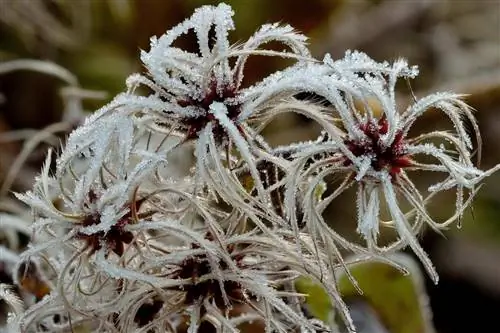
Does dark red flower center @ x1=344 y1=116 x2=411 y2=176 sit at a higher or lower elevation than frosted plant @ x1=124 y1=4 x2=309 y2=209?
lower

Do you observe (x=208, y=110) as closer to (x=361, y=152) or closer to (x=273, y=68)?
(x=361, y=152)

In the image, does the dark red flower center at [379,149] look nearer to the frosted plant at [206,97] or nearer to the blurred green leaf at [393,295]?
the frosted plant at [206,97]

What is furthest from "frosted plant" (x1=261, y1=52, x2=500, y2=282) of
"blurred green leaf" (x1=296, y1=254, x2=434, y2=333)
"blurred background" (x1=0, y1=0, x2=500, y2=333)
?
"blurred background" (x1=0, y1=0, x2=500, y2=333)

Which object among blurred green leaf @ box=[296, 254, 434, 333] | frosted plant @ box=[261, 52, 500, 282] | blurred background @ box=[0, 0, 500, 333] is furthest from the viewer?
blurred background @ box=[0, 0, 500, 333]

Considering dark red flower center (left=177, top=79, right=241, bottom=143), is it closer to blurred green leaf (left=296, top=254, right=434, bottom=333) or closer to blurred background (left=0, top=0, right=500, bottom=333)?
blurred green leaf (left=296, top=254, right=434, bottom=333)

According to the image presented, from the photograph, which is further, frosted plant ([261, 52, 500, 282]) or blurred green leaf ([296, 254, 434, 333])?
blurred green leaf ([296, 254, 434, 333])

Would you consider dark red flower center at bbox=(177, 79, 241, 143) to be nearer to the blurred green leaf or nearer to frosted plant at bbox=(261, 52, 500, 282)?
frosted plant at bbox=(261, 52, 500, 282)

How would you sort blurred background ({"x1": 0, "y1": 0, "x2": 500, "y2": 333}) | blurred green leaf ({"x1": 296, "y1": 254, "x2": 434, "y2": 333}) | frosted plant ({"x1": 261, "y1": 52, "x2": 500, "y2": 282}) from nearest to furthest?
frosted plant ({"x1": 261, "y1": 52, "x2": 500, "y2": 282})
blurred green leaf ({"x1": 296, "y1": 254, "x2": 434, "y2": 333})
blurred background ({"x1": 0, "y1": 0, "x2": 500, "y2": 333})

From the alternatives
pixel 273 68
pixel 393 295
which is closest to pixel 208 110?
pixel 393 295

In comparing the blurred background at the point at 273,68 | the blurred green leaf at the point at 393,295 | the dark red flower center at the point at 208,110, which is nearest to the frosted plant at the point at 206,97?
the dark red flower center at the point at 208,110

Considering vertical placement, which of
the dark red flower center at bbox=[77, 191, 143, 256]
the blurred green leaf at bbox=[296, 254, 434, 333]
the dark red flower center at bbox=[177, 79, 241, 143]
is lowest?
the blurred green leaf at bbox=[296, 254, 434, 333]
